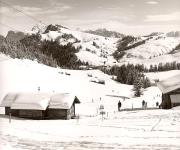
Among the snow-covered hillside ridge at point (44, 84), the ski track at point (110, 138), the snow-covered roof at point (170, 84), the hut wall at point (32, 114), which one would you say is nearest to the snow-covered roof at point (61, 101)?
the hut wall at point (32, 114)

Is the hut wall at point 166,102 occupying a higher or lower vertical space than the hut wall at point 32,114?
higher

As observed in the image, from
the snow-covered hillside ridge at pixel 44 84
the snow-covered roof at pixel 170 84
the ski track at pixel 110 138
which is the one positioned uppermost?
the snow-covered hillside ridge at pixel 44 84

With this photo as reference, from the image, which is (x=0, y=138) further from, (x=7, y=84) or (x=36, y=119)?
(x=7, y=84)

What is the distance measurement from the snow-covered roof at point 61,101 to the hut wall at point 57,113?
29.1 inches

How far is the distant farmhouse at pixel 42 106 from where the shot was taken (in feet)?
172

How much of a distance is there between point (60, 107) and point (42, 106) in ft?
8.46

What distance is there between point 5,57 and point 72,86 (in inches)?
1397

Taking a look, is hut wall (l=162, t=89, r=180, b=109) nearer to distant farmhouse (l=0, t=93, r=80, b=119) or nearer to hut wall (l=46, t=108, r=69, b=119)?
distant farmhouse (l=0, t=93, r=80, b=119)

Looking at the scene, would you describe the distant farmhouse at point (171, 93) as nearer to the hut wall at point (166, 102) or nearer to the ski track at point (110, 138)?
the hut wall at point (166, 102)

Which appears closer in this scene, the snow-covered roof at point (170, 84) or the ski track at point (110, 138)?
the ski track at point (110, 138)

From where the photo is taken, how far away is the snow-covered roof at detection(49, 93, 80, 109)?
52344 millimetres

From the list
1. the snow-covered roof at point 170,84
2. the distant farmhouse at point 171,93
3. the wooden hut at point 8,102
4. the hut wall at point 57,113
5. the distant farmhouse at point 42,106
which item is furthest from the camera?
the wooden hut at point 8,102

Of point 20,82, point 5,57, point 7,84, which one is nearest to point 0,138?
point 7,84

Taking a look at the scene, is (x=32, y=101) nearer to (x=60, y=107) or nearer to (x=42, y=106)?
(x=42, y=106)
